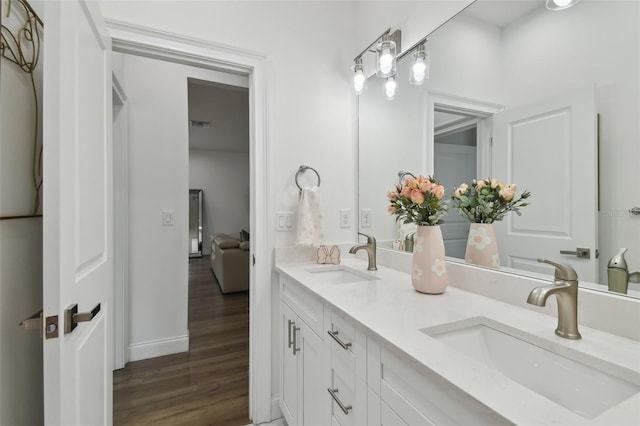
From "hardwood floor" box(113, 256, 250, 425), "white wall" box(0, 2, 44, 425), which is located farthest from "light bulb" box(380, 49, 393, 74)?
"hardwood floor" box(113, 256, 250, 425)

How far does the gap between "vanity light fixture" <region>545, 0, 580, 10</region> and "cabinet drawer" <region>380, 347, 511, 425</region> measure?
1210 millimetres

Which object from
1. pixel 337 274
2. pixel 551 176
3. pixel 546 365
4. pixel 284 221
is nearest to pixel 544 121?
pixel 551 176

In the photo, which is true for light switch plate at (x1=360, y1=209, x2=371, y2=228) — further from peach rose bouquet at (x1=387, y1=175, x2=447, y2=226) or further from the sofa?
the sofa

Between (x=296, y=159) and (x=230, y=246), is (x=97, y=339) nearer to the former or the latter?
(x=296, y=159)

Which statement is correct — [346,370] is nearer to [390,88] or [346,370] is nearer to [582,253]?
[582,253]

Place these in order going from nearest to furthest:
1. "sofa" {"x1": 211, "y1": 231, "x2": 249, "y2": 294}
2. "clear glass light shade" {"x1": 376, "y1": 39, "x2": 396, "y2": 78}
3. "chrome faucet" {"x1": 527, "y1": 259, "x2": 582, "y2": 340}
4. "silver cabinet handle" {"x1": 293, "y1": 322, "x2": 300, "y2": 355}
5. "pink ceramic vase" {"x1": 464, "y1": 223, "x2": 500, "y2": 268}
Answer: "chrome faucet" {"x1": 527, "y1": 259, "x2": 582, "y2": 340}, "pink ceramic vase" {"x1": 464, "y1": 223, "x2": 500, "y2": 268}, "silver cabinet handle" {"x1": 293, "y1": 322, "x2": 300, "y2": 355}, "clear glass light shade" {"x1": 376, "y1": 39, "x2": 396, "y2": 78}, "sofa" {"x1": 211, "y1": 231, "x2": 249, "y2": 294}

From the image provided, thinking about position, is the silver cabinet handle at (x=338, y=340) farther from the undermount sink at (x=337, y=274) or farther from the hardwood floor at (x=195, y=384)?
the hardwood floor at (x=195, y=384)

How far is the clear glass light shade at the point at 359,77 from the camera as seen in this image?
178 centimetres

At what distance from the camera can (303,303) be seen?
4.33 feet

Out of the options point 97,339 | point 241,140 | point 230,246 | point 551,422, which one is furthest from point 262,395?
point 241,140

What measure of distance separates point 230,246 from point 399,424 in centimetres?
391

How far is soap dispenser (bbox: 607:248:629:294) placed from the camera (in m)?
0.79

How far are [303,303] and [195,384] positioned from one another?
1.30 meters

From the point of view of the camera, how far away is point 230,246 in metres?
4.29
